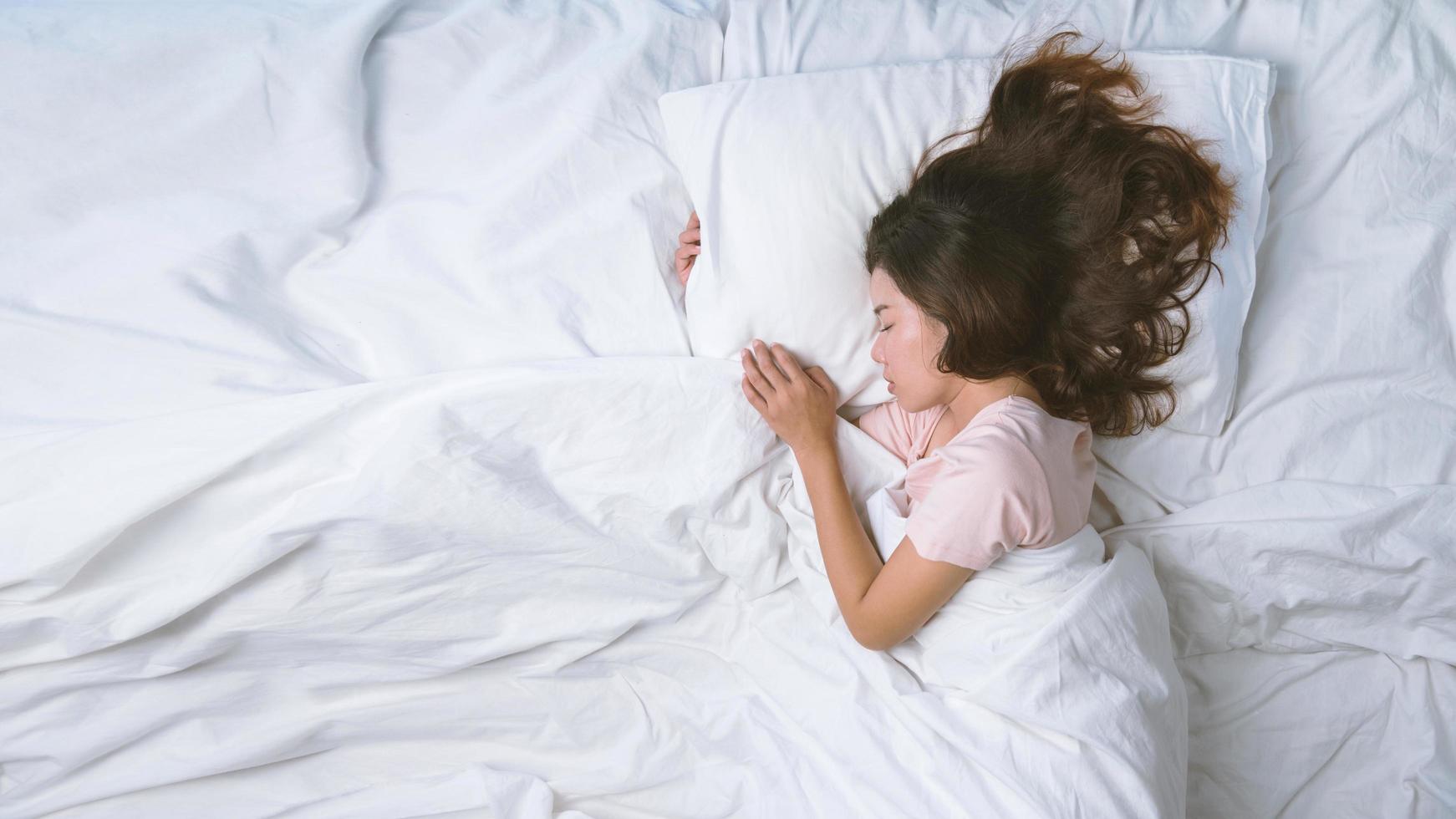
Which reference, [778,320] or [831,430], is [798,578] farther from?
[778,320]

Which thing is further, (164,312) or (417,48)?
(417,48)

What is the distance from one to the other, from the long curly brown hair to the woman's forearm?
0.58 feet

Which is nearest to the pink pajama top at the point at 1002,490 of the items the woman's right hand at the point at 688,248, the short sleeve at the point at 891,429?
the short sleeve at the point at 891,429

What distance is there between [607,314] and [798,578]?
392 mm

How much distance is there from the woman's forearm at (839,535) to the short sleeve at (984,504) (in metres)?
0.09

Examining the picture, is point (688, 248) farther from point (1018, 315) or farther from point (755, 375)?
point (1018, 315)

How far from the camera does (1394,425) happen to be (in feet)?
3.76

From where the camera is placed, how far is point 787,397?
1.10 metres

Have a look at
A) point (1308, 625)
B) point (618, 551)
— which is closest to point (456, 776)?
point (618, 551)

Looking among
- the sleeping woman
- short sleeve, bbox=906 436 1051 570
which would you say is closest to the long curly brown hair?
the sleeping woman

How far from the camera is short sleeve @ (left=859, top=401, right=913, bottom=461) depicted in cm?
119

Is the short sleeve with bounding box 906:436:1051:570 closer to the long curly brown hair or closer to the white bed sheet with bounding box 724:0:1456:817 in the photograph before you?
the long curly brown hair

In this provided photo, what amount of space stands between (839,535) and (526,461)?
37 centimetres

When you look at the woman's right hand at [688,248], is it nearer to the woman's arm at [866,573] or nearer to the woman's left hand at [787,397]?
the woman's left hand at [787,397]
